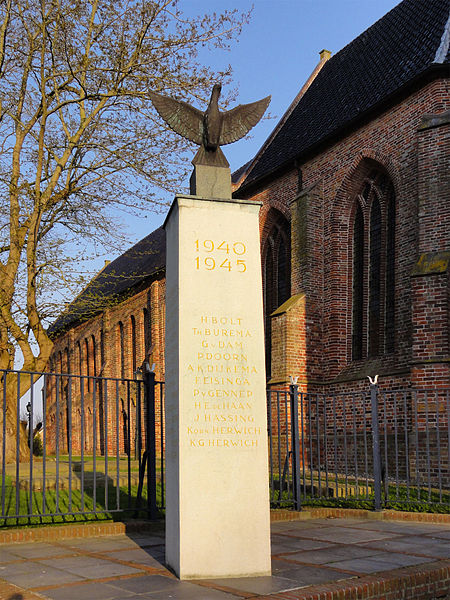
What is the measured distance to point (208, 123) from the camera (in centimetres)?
610

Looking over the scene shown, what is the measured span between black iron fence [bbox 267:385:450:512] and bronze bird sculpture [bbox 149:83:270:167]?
11.1ft

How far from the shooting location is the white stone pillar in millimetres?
5266

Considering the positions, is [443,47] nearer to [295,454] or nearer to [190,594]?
[295,454]

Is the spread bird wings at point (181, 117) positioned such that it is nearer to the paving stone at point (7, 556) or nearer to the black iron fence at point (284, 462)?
the black iron fence at point (284, 462)

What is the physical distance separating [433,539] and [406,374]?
7406 mm

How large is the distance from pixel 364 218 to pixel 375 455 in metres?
9.29

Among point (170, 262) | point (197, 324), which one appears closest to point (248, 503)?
point (197, 324)

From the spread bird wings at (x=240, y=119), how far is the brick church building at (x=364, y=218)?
26.4ft

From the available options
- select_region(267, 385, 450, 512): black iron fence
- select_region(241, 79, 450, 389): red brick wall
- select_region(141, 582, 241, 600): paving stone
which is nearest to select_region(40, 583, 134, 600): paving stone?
select_region(141, 582, 241, 600): paving stone

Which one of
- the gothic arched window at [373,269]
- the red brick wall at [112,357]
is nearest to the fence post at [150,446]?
the gothic arched window at [373,269]

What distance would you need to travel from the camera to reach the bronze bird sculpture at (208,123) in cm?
609

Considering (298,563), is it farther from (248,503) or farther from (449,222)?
(449,222)

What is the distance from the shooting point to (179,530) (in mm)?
5180

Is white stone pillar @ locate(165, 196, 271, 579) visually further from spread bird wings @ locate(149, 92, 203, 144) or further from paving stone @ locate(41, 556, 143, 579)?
spread bird wings @ locate(149, 92, 203, 144)
